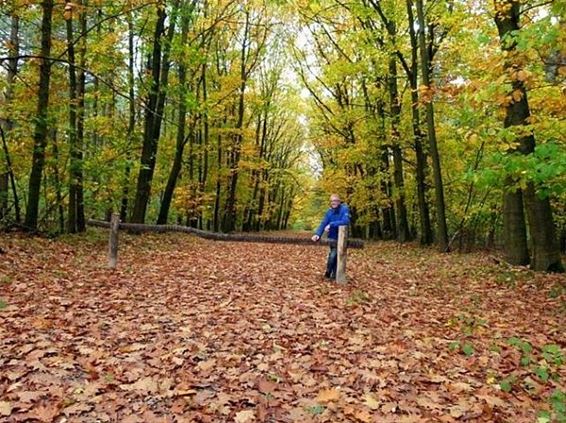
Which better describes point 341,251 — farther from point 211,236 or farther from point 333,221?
A: point 211,236

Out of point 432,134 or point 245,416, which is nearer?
point 245,416

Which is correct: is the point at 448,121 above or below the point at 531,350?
above

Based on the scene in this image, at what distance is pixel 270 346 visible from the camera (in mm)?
5832

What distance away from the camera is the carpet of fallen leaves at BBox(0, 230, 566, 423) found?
4.31m

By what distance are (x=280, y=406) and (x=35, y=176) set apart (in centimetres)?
1097

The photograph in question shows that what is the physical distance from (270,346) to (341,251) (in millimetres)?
4191

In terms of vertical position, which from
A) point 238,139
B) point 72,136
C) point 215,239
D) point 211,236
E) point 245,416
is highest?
point 238,139

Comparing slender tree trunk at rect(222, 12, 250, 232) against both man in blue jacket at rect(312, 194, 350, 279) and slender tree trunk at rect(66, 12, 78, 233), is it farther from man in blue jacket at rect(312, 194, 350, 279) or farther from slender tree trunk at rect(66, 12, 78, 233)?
man in blue jacket at rect(312, 194, 350, 279)

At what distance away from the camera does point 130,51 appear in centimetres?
2120

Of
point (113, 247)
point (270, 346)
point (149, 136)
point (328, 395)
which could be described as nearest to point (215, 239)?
point (149, 136)

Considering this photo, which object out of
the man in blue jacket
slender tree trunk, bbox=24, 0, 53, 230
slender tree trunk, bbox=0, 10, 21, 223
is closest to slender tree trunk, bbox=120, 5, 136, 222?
slender tree trunk, bbox=24, 0, 53, 230

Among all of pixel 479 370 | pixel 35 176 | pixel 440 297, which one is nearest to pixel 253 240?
pixel 35 176

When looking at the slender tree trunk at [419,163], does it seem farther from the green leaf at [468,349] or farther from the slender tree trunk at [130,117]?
the green leaf at [468,349]

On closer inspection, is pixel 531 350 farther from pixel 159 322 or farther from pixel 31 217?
pixel 31 217
